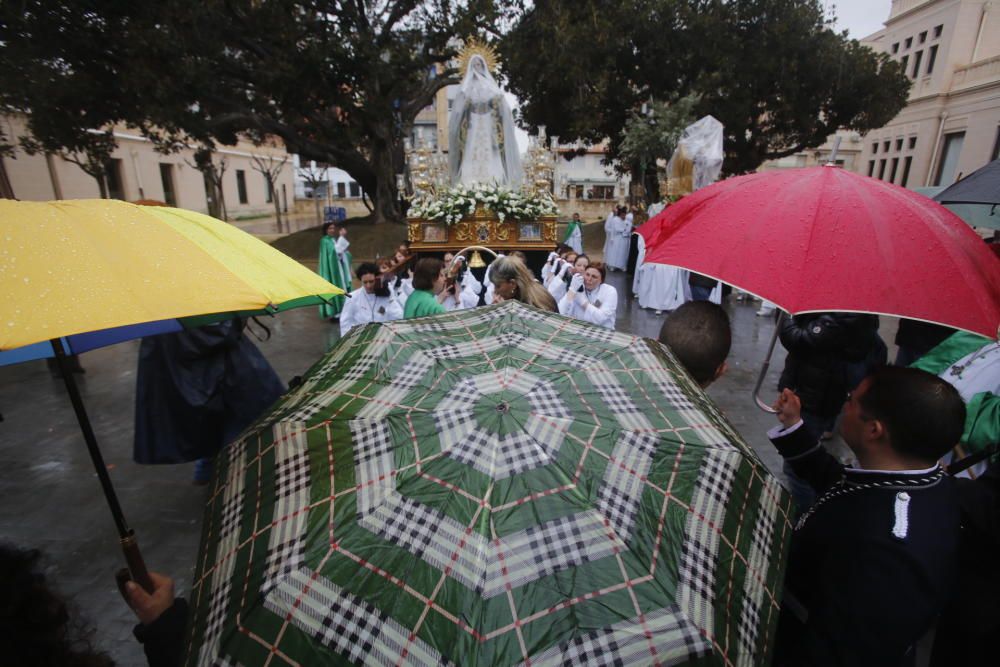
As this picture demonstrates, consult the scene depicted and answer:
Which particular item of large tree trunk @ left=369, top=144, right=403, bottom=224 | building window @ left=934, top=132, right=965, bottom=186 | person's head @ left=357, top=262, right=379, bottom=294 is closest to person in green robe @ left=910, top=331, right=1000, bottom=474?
person's head @ left=357, top=262, right=379, bottom=294

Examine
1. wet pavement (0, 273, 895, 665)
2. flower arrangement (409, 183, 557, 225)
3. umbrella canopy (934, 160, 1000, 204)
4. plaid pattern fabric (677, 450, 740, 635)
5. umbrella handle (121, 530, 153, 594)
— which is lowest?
wet pavement (0, 273, 895, 665)

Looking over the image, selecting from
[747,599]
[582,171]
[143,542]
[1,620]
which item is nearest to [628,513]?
[747,599]

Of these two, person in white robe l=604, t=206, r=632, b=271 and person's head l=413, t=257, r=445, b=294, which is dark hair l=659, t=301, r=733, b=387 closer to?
person's head l=413, t=257, r=445, b=294

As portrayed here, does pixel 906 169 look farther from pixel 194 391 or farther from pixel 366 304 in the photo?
pixel 194 391

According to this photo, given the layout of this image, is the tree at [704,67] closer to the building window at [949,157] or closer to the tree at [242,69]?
the tree at [242,69]

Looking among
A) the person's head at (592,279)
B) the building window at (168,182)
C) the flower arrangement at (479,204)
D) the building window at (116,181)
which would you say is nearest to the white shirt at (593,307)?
the person's head at (592,279)

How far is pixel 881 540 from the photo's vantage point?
1.37 metres

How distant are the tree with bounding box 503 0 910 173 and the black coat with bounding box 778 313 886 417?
1516cm

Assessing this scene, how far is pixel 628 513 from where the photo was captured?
116cm

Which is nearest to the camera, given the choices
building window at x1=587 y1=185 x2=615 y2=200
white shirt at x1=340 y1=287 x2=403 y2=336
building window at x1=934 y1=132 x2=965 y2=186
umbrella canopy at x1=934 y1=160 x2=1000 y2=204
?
umbrella canopy at x1=934 y1=160 x2=1000 y2=204

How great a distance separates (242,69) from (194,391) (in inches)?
673

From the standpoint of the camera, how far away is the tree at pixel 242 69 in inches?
512

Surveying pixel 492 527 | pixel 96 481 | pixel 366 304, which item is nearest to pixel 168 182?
pixel 366 304

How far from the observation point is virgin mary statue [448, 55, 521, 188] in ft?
32.3
